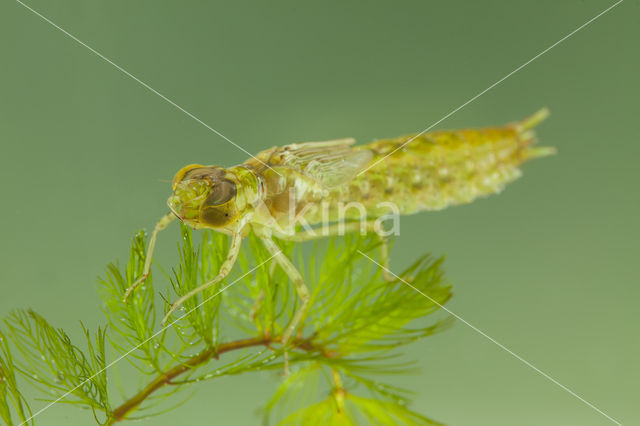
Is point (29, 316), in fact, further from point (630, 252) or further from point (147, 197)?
point (630, 252)

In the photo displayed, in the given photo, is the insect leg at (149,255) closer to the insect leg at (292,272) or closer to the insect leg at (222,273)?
the insect leg at (222,273)

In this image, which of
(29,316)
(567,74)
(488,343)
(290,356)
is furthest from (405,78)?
(29,316)

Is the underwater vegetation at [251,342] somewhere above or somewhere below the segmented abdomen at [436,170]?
below

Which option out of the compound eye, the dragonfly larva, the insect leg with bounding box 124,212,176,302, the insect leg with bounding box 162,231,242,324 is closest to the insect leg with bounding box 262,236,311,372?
the dragonfly larva

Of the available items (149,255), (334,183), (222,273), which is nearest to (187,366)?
(222,273)

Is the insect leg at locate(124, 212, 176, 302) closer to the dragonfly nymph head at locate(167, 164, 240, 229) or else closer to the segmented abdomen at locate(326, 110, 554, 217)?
the dragonfly nymph head at locate(167, 164, 240, 229)

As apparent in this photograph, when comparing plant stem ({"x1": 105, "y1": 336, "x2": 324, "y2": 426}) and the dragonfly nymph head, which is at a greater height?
the dragonfly nymph head

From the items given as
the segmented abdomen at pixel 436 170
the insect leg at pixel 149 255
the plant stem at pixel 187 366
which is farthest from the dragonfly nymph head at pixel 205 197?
the segmented abdomen at pixel 436 170
